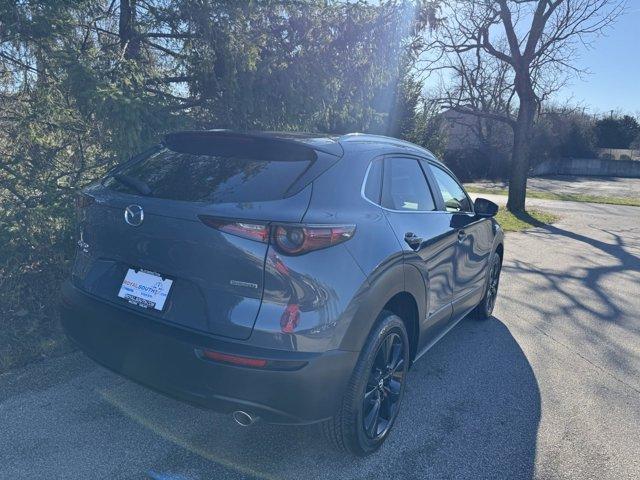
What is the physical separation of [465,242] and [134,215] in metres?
2.66

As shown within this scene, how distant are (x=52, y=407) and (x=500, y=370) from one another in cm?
329

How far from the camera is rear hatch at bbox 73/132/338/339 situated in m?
2.23

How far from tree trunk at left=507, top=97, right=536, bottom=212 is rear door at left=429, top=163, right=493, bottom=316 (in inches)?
468

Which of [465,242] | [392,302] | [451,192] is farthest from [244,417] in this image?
[451,192]

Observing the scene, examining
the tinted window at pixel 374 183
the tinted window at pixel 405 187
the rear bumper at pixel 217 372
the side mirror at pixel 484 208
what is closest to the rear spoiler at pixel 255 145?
the tinted window at pixel 374 183

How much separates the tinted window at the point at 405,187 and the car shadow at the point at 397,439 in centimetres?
136

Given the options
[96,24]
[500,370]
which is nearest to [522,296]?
[500,370]

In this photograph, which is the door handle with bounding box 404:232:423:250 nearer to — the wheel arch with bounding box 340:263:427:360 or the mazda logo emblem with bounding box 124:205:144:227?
the wheel arch with bounding box 340:263:427:360

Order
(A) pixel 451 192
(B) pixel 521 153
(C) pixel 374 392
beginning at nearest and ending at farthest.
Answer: (C) pixel 374 392
(A) pixel 451 192
(B) pixel 521 153

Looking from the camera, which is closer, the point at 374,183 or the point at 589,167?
the point at 374,183

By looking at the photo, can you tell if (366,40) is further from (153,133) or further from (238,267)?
(238,267)

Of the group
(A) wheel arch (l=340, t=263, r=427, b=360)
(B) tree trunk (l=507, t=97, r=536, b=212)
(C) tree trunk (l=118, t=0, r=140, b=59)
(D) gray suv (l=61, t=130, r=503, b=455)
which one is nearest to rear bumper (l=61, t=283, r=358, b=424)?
(D) gray suv (l=61, t=130, r=503, b=455)

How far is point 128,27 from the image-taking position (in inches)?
212

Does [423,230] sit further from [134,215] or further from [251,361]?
[134,215]
